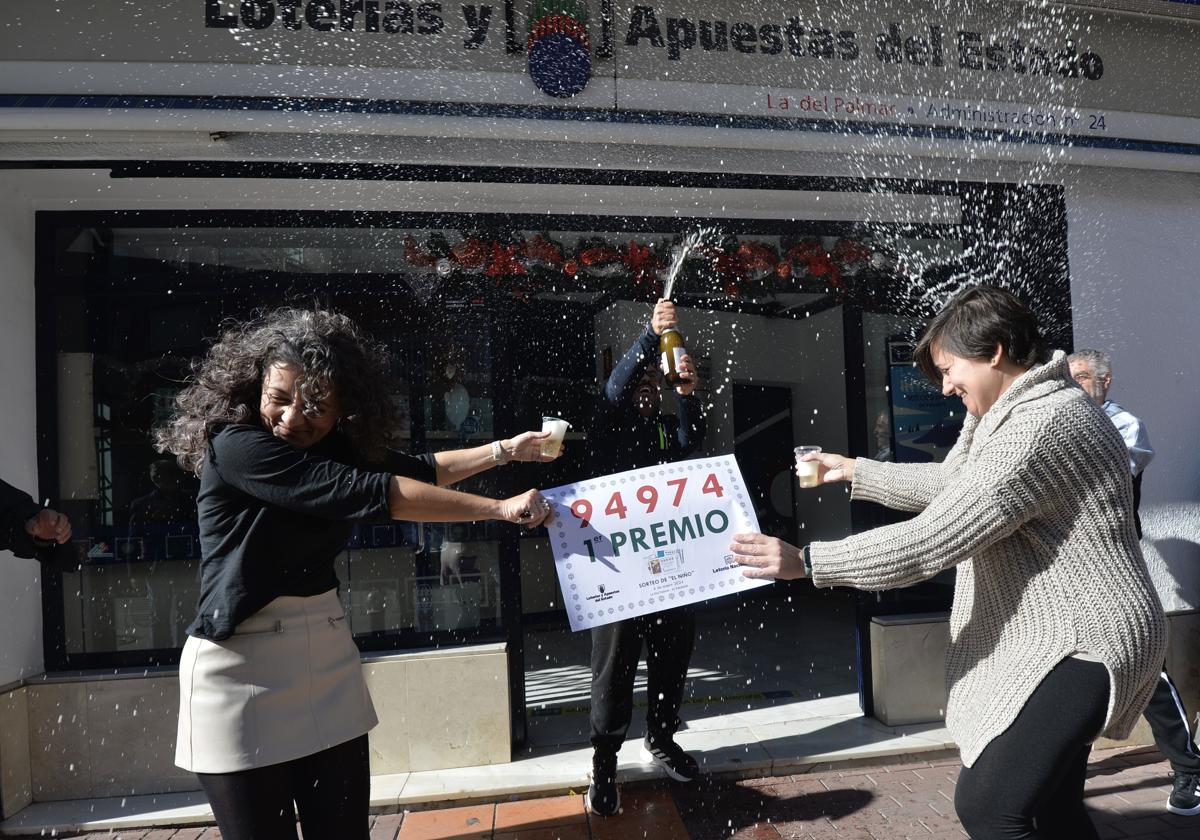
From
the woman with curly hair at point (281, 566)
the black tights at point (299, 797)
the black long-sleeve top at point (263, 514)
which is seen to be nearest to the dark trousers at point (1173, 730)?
the woman with curly hair at point (281, 566)

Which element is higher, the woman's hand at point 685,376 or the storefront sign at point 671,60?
the storefront sign at point 671,60

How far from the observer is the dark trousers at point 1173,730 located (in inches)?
139

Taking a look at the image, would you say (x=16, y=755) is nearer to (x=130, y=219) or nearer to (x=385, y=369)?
(x=130, y=219)

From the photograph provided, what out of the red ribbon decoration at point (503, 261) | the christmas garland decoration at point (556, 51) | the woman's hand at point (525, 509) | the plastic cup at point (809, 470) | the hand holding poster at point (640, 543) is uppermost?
the christmas garland decoration at point (556, 51)

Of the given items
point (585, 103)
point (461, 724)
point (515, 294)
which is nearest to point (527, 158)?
point (585, 103)

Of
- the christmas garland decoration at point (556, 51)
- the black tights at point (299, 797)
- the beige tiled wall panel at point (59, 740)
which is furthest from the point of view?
the christmas garland decoration at point (556, 51)

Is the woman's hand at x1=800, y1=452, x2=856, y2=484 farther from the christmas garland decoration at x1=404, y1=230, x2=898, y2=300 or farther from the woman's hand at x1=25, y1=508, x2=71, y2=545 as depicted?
the woman's hand at x1=25, y1=508, x2=71, y2=545

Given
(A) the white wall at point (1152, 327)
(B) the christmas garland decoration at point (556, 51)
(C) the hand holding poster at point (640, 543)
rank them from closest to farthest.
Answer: (C) the hand holding poster at point (640, 543), (B) the christmas garland decoration at point (556, 51), (A) the white wall at point (1152, 327)

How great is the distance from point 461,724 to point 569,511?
2.00 meters

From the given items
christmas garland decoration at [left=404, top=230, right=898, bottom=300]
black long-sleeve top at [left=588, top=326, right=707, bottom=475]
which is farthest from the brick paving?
christmas garland decoration at [left=404, top=230, right=898, bottom=300]

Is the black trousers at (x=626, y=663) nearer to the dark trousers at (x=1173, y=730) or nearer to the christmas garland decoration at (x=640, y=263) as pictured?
the christmas garland decoration at (x=640, y=263)

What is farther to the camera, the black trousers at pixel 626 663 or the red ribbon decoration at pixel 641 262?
the red ribbon decoration at pixel 641 262

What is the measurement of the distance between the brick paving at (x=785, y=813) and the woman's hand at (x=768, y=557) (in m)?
1.87

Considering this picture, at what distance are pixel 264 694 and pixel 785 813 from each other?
8.58ft
